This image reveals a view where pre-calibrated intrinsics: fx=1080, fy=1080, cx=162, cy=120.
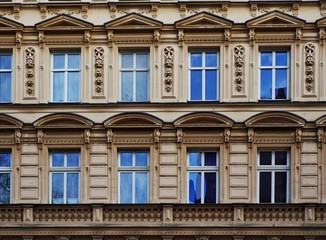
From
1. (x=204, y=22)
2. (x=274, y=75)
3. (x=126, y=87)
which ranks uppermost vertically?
(x=204, y=22)

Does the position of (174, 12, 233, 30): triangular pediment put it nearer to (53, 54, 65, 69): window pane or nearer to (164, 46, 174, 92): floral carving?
(164, 46, 174, 92): floral carving

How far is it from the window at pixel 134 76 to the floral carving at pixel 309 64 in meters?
5.26

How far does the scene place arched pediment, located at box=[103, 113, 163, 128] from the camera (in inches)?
1382

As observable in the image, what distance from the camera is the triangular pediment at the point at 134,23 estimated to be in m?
35.6

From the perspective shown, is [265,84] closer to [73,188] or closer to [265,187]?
[265,187]

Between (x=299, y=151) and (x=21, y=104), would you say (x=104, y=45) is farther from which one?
(x=299, y=151)

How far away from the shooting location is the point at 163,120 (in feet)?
115

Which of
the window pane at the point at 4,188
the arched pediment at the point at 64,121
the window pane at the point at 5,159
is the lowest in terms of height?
the window pane at the point at 4,188

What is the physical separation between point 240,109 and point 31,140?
22.7 feet

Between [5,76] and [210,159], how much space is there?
7400mm

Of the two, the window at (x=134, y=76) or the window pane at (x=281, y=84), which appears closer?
the window pane at (x=281, y=84)

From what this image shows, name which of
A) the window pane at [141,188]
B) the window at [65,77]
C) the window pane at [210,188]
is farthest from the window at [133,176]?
the window at [65,77]

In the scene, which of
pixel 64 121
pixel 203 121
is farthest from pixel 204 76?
pixel 64 121

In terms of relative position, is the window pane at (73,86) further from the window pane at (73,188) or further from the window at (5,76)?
the window pane at (73,188)
